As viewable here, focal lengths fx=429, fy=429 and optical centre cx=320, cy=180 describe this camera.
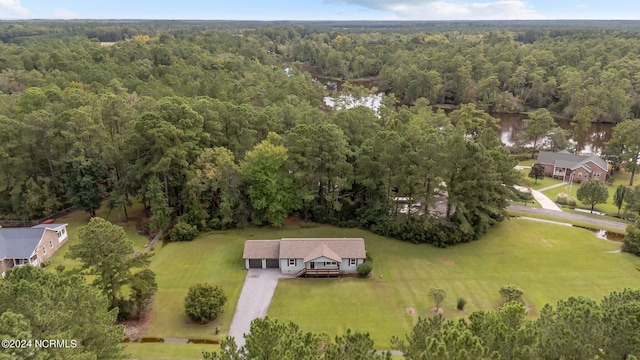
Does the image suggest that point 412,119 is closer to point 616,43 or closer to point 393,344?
point 393,344

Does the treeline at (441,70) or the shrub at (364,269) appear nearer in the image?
the shrub at (364,269)

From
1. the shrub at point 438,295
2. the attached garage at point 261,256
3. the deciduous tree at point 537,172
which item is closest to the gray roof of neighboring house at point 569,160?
the deciduous tree at point 537,172

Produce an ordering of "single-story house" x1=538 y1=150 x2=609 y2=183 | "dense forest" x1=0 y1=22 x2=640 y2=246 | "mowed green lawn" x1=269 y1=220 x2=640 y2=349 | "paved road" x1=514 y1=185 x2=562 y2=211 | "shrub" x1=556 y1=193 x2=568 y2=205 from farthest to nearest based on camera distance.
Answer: "single-story house" x1=538 y1=150 x2=609 y2=183 → "shrub" x1=556 y1=193 x2=568 y2=205 → "paved road" x1=514 y1=185 x2=562 y2=211 → "dense forest" x1=0 y1=22 x2=640 y2=246 → "mowed green lawn" x1=269 y1=220 x2=640 y2=349

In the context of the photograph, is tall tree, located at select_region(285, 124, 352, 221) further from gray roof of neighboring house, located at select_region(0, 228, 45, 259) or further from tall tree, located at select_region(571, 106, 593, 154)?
tall tree, located at select_region(571, 106, 593, 154)

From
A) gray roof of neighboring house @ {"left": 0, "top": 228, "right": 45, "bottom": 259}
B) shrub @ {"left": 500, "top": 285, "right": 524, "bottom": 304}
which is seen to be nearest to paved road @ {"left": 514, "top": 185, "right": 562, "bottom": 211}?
shrub @ {"left": 500, "top": 285, "right": 524, "bottom": 304}

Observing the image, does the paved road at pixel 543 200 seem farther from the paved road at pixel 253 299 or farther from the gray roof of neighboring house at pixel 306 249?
the paved road at pixel 253 299

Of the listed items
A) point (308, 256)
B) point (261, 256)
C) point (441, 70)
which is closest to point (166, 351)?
point (261, 256)
